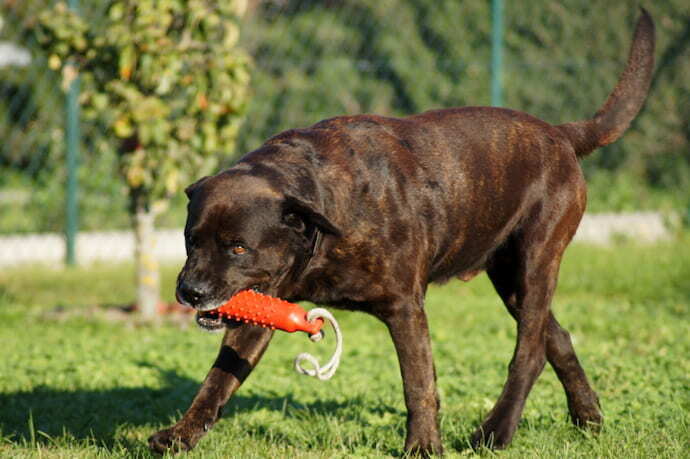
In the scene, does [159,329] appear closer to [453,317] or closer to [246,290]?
[453,317]

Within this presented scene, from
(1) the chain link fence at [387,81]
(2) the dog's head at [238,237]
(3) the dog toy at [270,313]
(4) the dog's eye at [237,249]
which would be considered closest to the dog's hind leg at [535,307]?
(3) the dog toy at [270,313]

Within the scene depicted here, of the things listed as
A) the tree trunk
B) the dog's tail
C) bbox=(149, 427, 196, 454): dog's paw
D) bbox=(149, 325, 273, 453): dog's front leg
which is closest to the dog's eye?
bbox=(149, 325, 273, 453): dog's front leg

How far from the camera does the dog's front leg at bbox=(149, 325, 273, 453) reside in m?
3.99

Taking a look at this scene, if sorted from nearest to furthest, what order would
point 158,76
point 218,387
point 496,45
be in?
point 218,387 < point 158,76 < point 496,45

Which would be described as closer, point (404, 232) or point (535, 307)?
point (404, 232)

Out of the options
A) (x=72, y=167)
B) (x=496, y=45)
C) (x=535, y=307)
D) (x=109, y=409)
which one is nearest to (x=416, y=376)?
(x=535, y=307)

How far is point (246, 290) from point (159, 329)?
139 inches

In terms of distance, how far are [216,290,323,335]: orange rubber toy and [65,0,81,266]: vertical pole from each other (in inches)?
230

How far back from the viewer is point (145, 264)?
7.43 metres

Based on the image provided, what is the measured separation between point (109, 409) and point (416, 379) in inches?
69.2

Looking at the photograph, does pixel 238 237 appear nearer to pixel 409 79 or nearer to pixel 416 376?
pixel 416 376

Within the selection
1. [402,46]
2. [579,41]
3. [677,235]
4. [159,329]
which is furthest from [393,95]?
[159,329]

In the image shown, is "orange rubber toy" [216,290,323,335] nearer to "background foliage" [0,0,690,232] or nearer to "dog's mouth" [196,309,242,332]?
"dog's mouth" [196,309,242,332]

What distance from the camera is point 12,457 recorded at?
405cm
